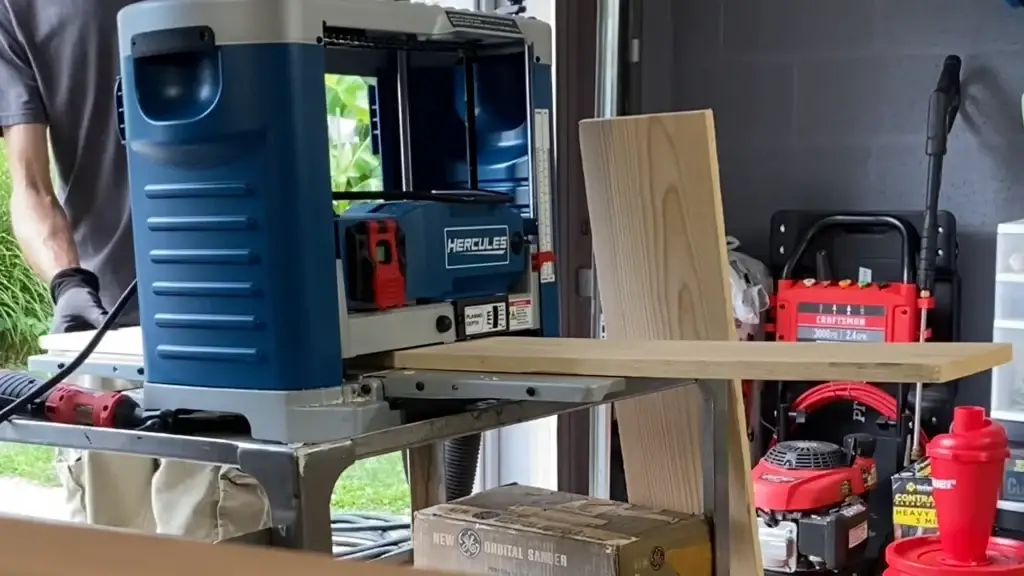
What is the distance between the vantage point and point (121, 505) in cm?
218

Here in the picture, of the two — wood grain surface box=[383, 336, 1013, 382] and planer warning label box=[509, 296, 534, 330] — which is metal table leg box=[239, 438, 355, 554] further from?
planer warning label box=[509, 296, 534, 330]

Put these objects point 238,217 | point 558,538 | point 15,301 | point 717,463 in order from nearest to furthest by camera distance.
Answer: point 238,217 → point 558,538 → point 717,463 → point 15,301

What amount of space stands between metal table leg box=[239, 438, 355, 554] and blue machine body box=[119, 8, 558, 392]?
0.10m

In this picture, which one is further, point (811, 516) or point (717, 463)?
point (811, 516)

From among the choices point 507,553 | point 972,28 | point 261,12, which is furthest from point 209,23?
point 972,28

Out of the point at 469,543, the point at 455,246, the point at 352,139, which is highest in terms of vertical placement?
the point at 352,139

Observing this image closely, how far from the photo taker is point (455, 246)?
160 centimetres

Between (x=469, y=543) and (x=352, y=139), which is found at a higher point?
(x=352, y=139)

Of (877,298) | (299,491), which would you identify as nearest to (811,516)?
(877,298)

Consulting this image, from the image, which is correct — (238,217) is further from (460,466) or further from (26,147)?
(26,147)

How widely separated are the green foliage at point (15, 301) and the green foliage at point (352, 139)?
26.0 inches

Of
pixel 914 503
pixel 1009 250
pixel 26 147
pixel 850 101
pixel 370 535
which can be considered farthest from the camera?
pixel 850 101

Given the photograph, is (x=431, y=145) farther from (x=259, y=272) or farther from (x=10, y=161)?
(x=10, y=161)

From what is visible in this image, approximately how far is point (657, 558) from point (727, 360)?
0.39m
